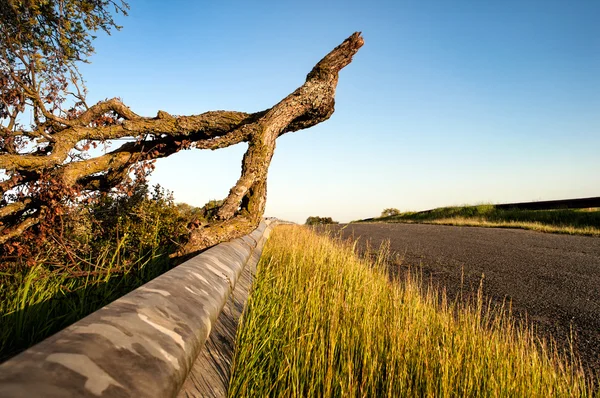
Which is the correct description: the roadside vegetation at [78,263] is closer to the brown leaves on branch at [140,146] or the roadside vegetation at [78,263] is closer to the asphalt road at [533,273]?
the brown leaves on branch at [140,146]

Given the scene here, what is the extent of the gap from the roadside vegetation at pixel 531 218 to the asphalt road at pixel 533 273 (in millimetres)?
1923

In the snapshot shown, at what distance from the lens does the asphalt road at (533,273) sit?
12.9 feet

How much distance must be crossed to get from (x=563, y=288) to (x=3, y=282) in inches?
288

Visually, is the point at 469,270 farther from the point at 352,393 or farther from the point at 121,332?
the point at 121,332

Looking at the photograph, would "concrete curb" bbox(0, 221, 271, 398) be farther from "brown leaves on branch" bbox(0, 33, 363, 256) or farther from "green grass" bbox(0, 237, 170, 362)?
"brown leaves on branch" bbox(0, 33, 363, 256)

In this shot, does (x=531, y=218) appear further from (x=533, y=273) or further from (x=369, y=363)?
(x=369, y=363)

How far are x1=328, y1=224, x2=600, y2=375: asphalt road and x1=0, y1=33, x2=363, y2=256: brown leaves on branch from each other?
6.41 ft

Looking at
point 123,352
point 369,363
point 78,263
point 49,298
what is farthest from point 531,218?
point 123,352

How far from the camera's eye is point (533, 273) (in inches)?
243

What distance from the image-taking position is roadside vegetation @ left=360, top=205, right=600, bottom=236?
1223 centimetres

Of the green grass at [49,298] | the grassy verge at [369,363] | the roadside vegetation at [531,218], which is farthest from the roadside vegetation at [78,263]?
the roadside vegetation at [531,218]

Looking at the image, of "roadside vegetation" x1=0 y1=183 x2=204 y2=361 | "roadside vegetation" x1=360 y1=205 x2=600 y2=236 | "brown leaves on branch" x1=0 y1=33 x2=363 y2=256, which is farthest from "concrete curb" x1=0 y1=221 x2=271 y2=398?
"roadside vegetation" x1=360 y1=205 x2=600 y2=236

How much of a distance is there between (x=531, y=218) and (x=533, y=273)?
11.2m

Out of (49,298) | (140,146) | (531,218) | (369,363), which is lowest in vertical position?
(369,363)
